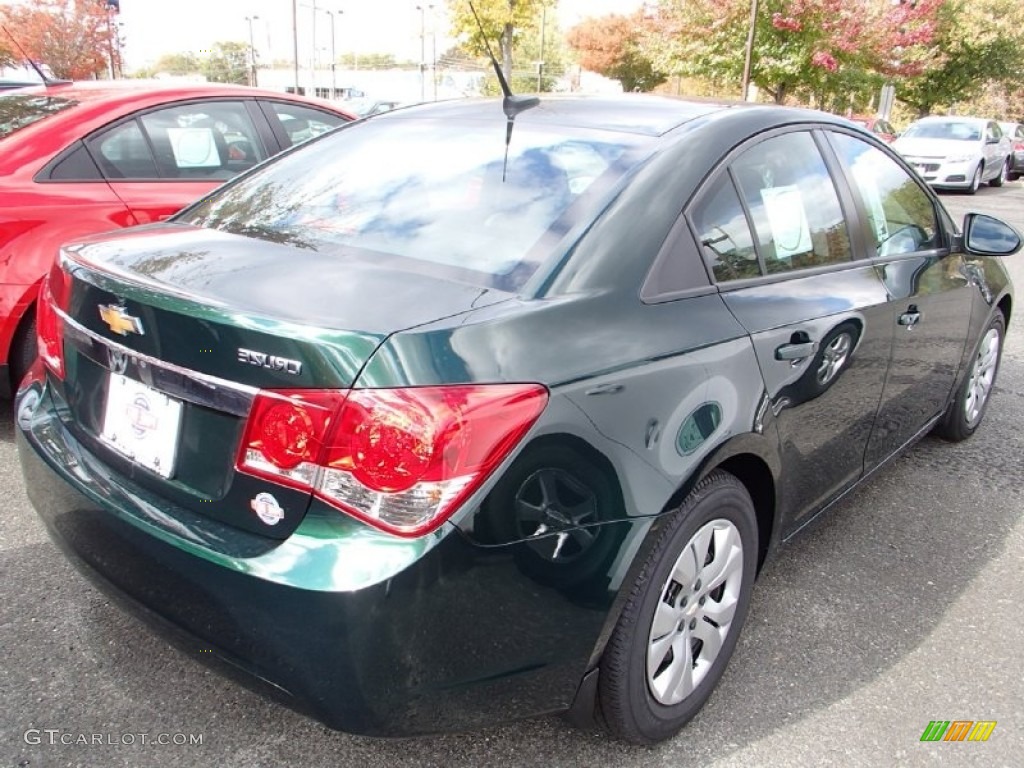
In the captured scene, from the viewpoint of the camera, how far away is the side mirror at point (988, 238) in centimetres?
332

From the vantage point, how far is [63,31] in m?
24.1

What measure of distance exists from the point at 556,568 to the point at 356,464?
447 millimetres

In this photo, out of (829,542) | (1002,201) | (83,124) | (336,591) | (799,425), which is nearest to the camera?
(336,591)

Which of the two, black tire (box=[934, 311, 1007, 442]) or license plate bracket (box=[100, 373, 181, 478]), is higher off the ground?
license plate bracket (box=[100, 373, 181, 478])

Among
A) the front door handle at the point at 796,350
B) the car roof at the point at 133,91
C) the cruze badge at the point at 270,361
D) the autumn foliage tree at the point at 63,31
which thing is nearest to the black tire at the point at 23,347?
the car roof at the point at 133,91

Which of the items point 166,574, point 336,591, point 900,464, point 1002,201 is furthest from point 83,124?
point 1002,201

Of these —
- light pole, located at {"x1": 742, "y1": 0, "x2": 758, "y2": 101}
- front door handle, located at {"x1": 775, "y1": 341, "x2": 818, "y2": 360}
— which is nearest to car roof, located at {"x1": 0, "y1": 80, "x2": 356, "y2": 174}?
front door handle, located at {"x1": 775, "y1": 341, "x2": 818, "y2": 360}

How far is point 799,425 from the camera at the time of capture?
7.61 ft

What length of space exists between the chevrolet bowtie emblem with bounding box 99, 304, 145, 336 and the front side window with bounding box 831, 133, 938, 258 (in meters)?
2.20

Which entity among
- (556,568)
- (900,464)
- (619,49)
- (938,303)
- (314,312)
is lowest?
(900,464)

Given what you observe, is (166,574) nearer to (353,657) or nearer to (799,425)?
(353,657)

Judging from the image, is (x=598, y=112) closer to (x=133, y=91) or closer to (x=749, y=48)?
(x=133, y=91)

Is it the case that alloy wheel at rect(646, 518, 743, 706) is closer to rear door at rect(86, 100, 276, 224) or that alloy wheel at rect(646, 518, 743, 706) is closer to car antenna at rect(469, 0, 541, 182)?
car antenna at rect(469, 0, 541, 182)

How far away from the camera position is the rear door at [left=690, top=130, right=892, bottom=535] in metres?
2.19
